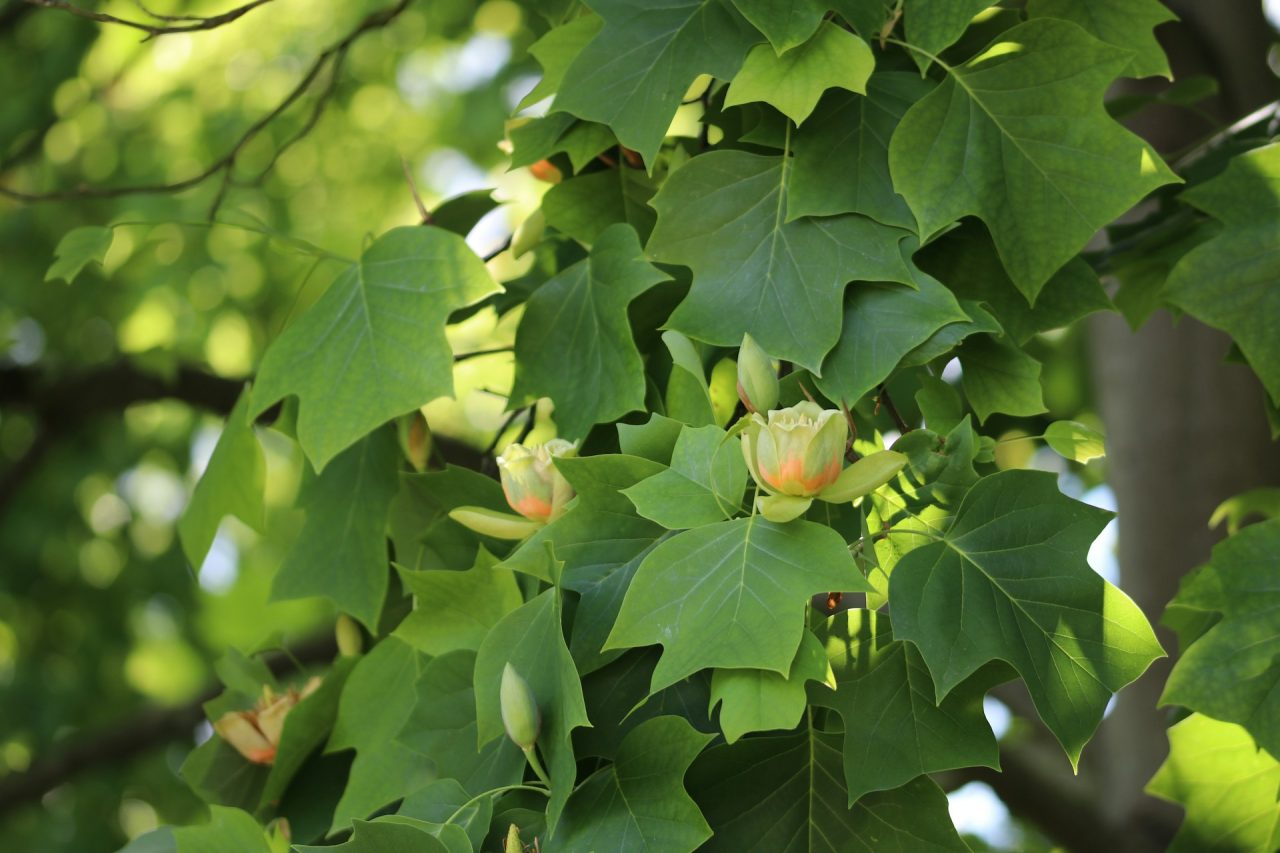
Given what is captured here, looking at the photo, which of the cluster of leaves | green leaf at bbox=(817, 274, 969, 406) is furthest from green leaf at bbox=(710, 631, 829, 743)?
green leaf at bbox=(817, 274, 969, 406)

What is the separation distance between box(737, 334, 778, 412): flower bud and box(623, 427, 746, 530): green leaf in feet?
0.11

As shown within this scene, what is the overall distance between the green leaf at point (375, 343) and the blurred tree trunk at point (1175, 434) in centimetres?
151

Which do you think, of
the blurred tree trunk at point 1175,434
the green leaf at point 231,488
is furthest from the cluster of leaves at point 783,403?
the blurred tree trunk at point 1175,434

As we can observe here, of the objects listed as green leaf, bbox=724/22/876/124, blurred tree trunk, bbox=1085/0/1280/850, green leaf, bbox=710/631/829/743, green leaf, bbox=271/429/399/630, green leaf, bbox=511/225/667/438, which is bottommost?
blurred tree trunk, bbox=1085/0/1280/850

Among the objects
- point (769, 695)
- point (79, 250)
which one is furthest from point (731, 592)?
point (79, 250)

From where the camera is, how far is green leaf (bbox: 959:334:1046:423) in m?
1.04

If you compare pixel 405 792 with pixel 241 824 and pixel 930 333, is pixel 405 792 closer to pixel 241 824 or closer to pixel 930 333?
pixel 241 824

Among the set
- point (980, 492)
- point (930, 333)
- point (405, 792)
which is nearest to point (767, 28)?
point (930, 333)

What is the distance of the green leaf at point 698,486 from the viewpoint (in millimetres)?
921

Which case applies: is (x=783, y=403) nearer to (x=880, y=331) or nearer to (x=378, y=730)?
(x=880, y=331)

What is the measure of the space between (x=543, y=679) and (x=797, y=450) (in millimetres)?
280

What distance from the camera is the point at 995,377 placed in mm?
1060

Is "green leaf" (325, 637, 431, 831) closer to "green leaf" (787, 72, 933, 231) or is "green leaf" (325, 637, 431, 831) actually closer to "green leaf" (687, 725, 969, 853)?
"green leaf" (687, 725, 969, 853)

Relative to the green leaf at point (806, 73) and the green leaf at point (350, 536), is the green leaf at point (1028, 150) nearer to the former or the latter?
the green leaf at point (806, 73)
